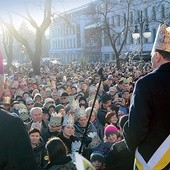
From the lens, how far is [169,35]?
9.75ft

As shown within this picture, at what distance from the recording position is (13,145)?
6.35 ft

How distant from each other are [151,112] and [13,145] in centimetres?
117

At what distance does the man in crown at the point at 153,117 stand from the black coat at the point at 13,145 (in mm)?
1020

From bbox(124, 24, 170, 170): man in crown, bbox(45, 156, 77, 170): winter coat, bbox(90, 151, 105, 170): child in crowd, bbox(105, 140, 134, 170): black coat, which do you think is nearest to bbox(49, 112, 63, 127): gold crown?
bbox(90, 151, 105, 170): child in crowd

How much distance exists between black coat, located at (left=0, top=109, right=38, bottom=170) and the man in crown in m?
1.02

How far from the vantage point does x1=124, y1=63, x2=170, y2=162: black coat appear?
2.77 m

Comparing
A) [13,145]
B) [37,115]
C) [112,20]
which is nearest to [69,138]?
[37,115]

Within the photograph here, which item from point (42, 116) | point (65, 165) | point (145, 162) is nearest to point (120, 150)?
point (65, 165)

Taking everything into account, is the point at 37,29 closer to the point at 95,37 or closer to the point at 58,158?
the point at 58,158

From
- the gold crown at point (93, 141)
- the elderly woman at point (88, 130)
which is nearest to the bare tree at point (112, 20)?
the elderly woman at point (88, 130)

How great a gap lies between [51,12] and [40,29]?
1.50 m

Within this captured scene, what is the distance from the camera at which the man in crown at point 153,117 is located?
9.08 feet

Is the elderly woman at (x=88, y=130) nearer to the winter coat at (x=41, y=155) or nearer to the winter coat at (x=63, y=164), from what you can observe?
the winter coat at (x=41, y=155)

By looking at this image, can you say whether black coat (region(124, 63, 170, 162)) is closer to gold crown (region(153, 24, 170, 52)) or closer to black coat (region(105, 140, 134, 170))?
gold crown (region(153, 24, 170, 52))
